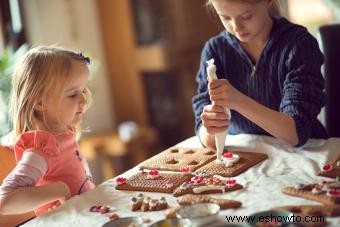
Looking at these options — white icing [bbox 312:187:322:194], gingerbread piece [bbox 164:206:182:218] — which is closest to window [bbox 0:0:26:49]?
gingerbread piece [bbox 164:206:182:218]

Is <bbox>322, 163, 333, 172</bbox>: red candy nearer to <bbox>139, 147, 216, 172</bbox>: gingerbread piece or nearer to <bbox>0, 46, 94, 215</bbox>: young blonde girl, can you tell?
<bbox>139, 147, 216, 172</bbox>: gingerbread piece

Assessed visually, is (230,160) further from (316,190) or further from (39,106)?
(39,106)

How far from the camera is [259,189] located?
1.24 m

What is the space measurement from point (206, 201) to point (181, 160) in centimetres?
32

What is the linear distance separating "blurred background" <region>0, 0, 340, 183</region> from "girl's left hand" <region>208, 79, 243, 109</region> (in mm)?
1676

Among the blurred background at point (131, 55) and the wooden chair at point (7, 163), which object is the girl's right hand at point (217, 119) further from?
the blurred background at point (131, 55)

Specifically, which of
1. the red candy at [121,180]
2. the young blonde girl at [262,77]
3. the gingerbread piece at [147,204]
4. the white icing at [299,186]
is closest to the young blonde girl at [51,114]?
the red candy at [121,180]

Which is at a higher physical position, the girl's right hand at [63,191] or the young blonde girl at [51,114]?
the young blonde girl at [51,114]

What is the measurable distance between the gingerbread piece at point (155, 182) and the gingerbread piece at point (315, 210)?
0.96ft

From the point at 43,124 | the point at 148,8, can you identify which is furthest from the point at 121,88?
the point at 43,124

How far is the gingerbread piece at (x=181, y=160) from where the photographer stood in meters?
1.44

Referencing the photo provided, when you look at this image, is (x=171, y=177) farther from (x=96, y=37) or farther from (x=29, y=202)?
(x=96, y=37)

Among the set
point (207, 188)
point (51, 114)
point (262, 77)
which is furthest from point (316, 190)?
point (51, 114)

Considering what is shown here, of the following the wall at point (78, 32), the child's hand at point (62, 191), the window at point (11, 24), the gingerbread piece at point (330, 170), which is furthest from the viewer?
the wall at point (78, 32)
